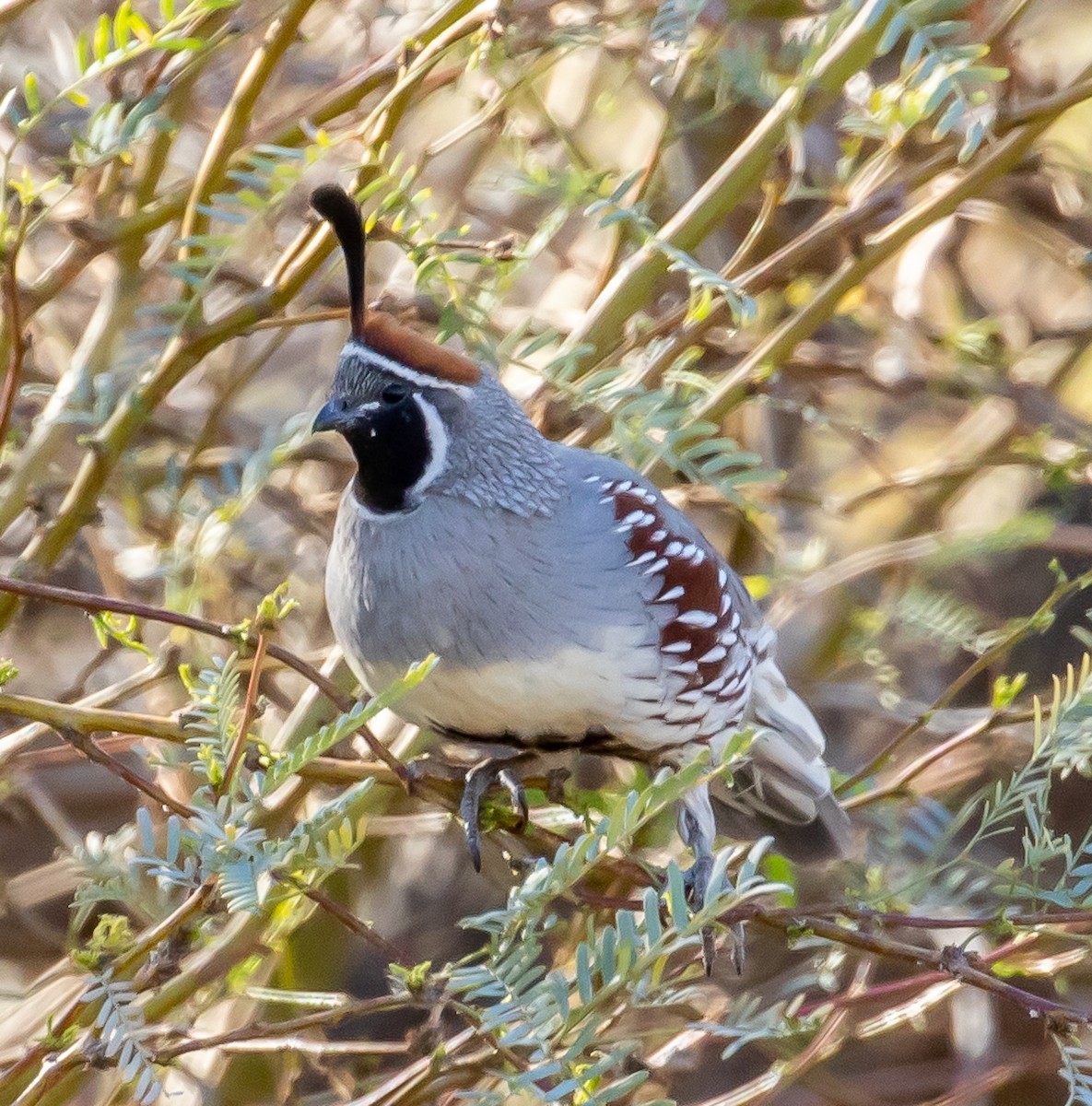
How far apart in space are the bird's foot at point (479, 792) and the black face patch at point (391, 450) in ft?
1.43

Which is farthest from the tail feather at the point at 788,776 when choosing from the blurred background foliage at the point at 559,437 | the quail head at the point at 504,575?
the quail head at the point at 504,575

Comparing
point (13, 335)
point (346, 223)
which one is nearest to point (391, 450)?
point (346, 223)

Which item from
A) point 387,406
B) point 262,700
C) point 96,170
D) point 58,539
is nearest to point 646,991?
point 262,700

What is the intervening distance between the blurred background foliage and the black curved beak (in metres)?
0.15

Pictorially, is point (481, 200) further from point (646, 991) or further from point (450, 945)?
point (646, 991)

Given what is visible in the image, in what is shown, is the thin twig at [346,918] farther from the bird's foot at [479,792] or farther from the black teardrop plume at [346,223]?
the black teardrop plume at [346,223]

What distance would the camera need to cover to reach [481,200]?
3.70 metres

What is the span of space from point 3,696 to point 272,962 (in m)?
1.41

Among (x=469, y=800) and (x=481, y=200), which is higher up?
(x=481, y=200)

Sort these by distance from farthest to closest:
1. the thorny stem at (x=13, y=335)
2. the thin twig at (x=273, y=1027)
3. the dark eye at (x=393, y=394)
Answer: the dark eye at (x=393, y=394) → the thorny stem at (x=13, y=335) → the thin twig at (x=273, y=1027)

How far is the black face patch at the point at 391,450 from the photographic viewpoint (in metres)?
2.33

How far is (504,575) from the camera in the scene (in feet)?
7.70

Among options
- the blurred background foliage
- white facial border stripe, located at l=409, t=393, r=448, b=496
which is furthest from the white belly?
white facial border stripe, located at l=409, t=393, r=448, b=496

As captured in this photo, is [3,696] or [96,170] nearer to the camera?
[3,696]
